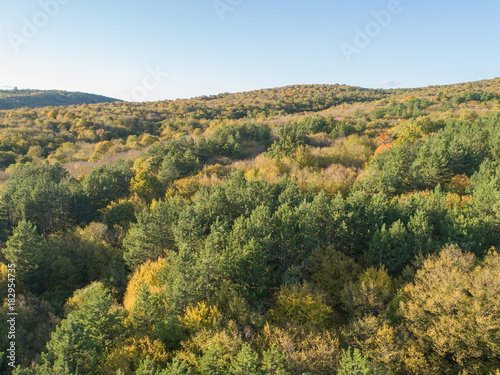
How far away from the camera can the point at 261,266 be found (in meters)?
24.3

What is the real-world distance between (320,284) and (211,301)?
38.0 ft

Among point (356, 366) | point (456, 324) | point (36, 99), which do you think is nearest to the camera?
point (356, 366)

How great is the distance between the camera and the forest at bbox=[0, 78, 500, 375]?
17.6m

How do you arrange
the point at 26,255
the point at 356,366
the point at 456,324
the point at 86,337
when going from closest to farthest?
1. the point at 356,366
2. the point at 86,337
3. the point at 456,324
4. the point at 26,255

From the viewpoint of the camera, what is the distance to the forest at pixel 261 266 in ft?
57.7

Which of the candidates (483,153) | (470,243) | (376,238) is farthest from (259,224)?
(483,153)

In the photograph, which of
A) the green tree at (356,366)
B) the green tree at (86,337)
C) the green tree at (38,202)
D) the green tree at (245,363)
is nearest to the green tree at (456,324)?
the green tree at (356,366)

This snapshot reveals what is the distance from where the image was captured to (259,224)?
25625mm

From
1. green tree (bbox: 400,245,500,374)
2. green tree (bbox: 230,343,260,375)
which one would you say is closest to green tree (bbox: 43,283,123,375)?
green tree (bbox: 230,343,260,375)

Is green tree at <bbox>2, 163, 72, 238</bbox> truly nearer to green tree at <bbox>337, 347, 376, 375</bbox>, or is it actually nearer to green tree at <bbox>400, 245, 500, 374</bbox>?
green tree at <bbox>337, 347, 376, 375</bbox>

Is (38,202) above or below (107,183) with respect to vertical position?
below

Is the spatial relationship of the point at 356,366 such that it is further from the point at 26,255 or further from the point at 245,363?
the point at 26,255

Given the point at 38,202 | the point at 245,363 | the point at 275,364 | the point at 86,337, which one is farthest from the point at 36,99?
the point at 275,364

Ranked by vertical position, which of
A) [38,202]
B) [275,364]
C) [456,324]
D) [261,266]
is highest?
[38,202]
